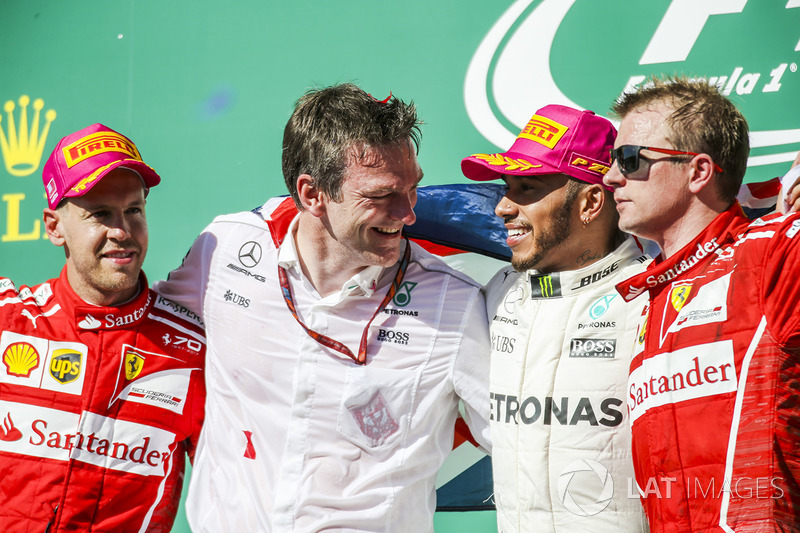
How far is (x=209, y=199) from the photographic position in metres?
3.49

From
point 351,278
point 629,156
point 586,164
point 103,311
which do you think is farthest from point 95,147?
point 629,156

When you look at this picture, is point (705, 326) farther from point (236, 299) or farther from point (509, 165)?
point (236, 299)

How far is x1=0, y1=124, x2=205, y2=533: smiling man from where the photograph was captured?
2264 mm

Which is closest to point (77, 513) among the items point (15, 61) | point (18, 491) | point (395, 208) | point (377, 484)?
point (18, 491)

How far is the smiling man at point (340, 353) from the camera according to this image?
216cm

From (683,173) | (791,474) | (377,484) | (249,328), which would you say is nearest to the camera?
(791,474)

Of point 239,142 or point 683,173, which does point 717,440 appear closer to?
point 683,173

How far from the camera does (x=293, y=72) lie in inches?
134

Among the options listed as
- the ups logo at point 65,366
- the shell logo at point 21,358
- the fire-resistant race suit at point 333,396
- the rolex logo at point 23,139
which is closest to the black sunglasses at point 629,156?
the fire-resistant race suit at point 333,396

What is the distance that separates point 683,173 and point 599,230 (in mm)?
405

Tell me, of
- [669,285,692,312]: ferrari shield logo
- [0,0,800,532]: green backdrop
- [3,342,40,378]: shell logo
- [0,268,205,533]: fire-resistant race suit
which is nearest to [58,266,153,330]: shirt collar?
[0,268,205,533]: fire-resistant race suit

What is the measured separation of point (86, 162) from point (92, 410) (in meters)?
0.76

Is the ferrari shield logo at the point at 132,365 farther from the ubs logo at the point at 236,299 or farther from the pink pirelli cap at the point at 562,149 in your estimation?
the pink pirelli cap at the point at 562,149

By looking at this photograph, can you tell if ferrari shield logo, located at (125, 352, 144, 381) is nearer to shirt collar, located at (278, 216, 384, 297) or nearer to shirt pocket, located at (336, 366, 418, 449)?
shirt collar, located at (278, 216, 384, 297)
